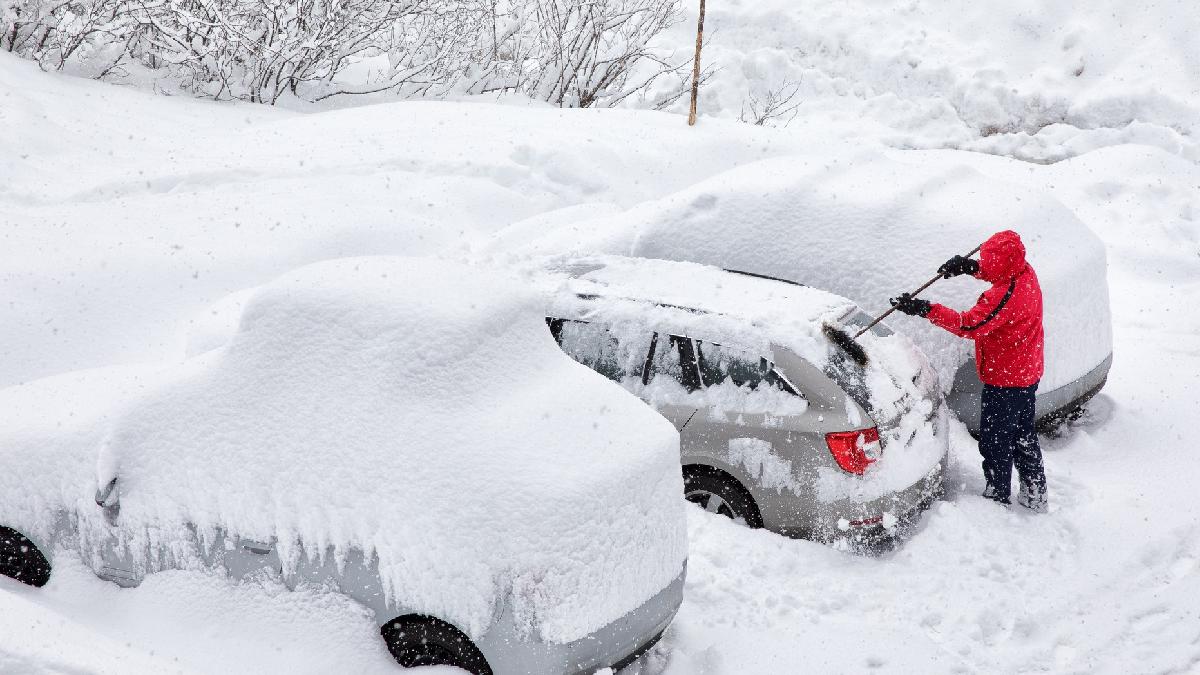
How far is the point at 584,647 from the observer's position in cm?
376

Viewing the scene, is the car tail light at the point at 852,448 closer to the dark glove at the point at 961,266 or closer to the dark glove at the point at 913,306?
the dark glove at the point at 913,306

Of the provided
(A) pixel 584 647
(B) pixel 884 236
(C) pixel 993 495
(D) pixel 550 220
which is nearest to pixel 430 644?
(A) pixel 584 647

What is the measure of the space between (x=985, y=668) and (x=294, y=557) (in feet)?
9.92

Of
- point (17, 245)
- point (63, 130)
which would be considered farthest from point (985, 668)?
point (63, 130)

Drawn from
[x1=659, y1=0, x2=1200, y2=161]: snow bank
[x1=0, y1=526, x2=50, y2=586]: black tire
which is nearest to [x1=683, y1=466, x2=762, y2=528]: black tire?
[x1=0, y1=526, x2=50, y2=586]: black tire

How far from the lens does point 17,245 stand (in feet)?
24.4

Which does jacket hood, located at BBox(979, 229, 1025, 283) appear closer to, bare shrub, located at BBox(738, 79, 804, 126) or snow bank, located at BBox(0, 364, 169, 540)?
snow bank, located at BBox(0, 364, 169, 540)

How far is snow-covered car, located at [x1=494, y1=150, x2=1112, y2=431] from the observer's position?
6.51m

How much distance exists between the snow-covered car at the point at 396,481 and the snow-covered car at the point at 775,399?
1022 mm

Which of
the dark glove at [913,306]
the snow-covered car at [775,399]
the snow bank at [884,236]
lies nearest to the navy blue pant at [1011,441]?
the snow-covered car at [775,399]

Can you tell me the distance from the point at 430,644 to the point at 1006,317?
12.1 ft

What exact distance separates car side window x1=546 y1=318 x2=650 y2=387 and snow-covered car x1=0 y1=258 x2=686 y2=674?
1.03 m

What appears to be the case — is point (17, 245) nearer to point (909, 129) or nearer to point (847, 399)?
point (847, 399)

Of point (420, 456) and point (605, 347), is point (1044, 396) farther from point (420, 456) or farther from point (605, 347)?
point (420, 456)
